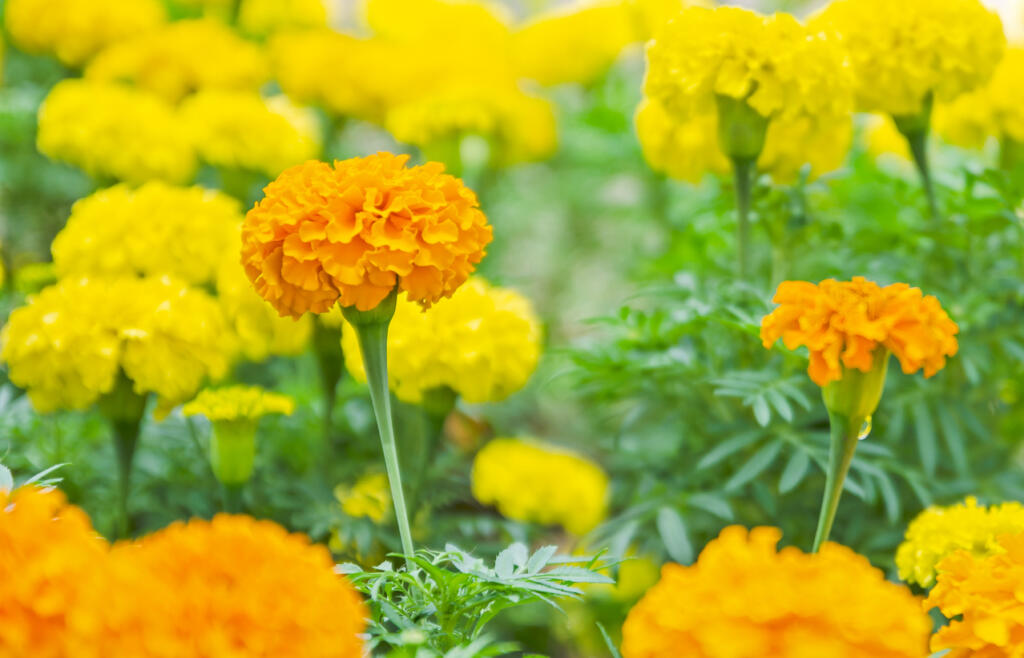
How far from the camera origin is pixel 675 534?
102 cm

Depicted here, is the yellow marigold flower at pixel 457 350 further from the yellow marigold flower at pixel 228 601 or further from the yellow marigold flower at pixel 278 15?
the yellow marigold flower at pixel 278 15

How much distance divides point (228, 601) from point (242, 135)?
92 centimetres

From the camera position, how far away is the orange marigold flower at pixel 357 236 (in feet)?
2.31

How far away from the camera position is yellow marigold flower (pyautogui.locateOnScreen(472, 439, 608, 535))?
1.31 meters

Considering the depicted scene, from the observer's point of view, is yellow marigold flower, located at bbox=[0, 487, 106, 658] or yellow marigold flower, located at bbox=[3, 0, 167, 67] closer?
yellow marigold flower, located at bbox=[0, 487, 106, 658]

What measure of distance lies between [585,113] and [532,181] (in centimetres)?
23

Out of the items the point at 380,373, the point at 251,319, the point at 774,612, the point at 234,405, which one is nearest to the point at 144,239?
the point at 251,319

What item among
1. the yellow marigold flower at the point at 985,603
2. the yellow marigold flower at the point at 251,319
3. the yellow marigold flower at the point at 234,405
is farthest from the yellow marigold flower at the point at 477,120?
the yellow marigold flower at the point at 985,603

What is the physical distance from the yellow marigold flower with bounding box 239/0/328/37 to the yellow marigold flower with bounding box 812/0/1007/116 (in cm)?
104

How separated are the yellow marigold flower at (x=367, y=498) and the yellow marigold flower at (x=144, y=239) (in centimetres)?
29

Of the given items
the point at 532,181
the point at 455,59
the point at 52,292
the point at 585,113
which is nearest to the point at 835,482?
the point at 52,292

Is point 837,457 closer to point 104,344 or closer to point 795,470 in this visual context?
point 795,470

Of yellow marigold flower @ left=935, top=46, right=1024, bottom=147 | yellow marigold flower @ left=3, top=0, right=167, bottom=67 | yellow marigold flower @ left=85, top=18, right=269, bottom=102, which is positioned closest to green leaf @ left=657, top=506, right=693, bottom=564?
yellow marigold flower @ left=935, top=46, right=1024, bottom=147

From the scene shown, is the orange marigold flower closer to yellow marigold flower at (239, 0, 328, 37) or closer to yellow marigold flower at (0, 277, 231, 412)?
yellow marigold flower at (0, 277, 231, 412)
